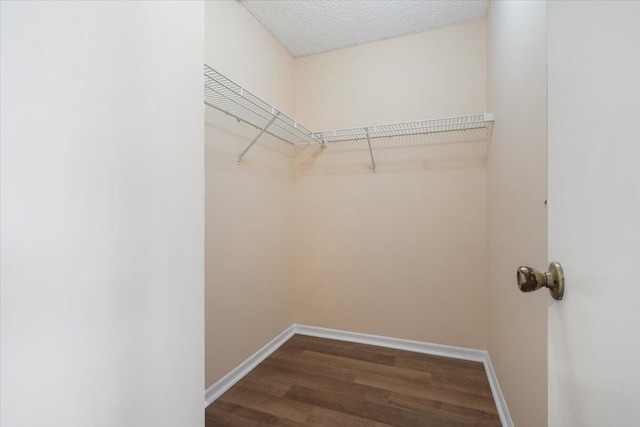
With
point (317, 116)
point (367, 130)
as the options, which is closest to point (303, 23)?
point (317, 116)

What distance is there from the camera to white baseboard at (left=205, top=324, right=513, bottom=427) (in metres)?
1.52

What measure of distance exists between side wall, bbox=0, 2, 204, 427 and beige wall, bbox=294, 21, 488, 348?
5.11 ft

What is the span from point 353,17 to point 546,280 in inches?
84.1

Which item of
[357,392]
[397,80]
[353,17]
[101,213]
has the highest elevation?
[353,17]

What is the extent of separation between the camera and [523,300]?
1082mm

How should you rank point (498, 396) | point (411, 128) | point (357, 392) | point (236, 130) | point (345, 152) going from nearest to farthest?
point (498, 396), point (357, 392), point (236, 130), point (411, 128), point (345, 152)

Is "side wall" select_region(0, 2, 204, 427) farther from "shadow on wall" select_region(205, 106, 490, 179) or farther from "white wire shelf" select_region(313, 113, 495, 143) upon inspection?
"white wire shelf" select_region(313, 113, 495, 143)

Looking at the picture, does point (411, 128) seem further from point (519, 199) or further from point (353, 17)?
point (519, 199)

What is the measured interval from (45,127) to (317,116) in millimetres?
2088

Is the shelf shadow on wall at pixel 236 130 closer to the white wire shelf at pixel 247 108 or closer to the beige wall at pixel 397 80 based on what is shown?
the white wire shelf at pixel 247 108

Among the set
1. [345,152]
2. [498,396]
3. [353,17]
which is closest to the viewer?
[498,396]

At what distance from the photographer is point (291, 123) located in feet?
6.46

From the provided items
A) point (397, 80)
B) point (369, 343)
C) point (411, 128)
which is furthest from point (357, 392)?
point (397, 80)

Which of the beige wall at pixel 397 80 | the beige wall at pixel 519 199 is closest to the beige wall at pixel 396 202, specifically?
the beige wall at pixel 397 80
